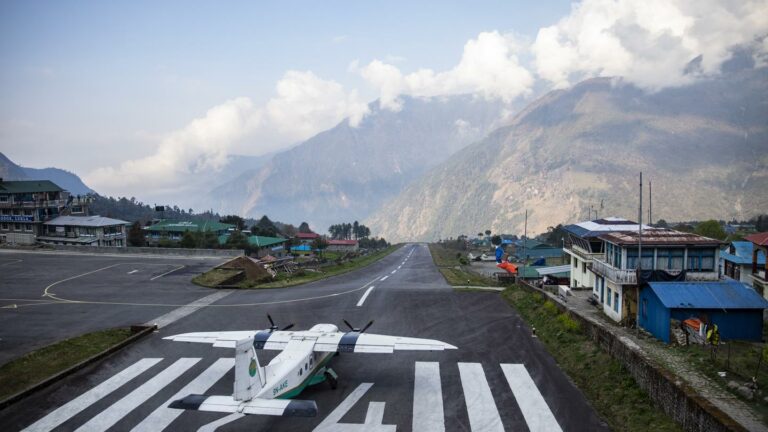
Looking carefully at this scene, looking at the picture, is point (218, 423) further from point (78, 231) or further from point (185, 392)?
point (78, 231)

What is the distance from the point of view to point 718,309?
89.1 ft

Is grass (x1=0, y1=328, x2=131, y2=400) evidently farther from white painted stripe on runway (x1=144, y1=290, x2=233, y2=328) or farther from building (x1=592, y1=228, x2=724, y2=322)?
building (x1=592, y1=228, x2=724, y2=322)

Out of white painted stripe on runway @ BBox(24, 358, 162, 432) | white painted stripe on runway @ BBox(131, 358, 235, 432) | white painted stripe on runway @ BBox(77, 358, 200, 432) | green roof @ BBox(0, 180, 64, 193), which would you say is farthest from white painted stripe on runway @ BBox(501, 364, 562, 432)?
green roof @ BBox(0, 180, 64, 193)

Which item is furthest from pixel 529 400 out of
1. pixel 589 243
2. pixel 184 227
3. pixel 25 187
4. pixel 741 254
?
pixel 184 227

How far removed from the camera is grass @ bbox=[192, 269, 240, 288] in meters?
50.8

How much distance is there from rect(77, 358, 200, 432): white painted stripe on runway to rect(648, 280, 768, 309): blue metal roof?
25.4 metres

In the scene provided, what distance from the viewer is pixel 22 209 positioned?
3376 inches

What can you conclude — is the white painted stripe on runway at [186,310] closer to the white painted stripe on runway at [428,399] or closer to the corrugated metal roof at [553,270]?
the white painted stripe on runway at [428,399]

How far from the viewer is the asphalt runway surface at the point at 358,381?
20359mm

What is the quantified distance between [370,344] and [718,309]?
1847cm

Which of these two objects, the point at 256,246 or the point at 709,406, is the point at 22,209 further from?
the point at 709,406

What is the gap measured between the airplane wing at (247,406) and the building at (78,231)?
77.3 m

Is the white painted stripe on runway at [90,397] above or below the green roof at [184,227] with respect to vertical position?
below

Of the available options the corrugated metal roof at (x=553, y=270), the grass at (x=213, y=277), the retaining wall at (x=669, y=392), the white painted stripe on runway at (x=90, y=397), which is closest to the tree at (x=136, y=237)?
the grass at (x=213, y=277)
